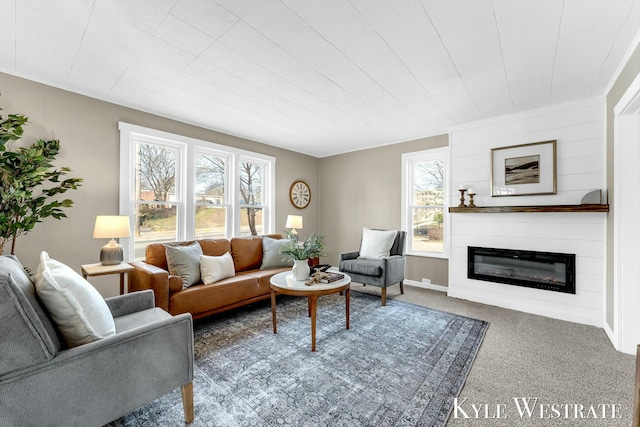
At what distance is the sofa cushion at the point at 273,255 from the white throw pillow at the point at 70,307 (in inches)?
95.8

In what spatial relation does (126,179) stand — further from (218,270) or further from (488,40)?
(488,40)

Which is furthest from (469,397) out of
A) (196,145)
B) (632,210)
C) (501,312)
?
(196,145)

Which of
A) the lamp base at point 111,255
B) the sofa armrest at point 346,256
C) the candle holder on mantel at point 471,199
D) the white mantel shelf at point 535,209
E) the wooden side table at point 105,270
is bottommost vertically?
the sofa armrest at point 346,256

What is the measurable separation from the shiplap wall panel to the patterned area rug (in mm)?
947

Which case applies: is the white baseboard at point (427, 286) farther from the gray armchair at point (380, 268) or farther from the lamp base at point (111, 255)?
the lamp base at point (111, 255)

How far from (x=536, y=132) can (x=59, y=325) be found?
4579mm

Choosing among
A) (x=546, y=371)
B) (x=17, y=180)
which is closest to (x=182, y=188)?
(x=17, y=180)

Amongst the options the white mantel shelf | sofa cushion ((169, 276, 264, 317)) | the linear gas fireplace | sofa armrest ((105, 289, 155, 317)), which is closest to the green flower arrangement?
sofa cushion ((169, 276, 264, 317))

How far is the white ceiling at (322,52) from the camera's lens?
176 centimetres

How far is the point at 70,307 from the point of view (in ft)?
4.23

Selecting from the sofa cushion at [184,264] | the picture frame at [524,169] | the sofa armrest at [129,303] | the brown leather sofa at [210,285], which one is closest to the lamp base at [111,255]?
the brown leather sofa at [210,285]

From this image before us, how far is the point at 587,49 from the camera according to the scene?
213 centimetres

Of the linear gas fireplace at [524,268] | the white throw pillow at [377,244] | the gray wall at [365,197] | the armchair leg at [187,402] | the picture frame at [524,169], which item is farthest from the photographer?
the gray wall at [365,197]

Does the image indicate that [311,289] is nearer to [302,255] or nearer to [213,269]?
[302,255]
